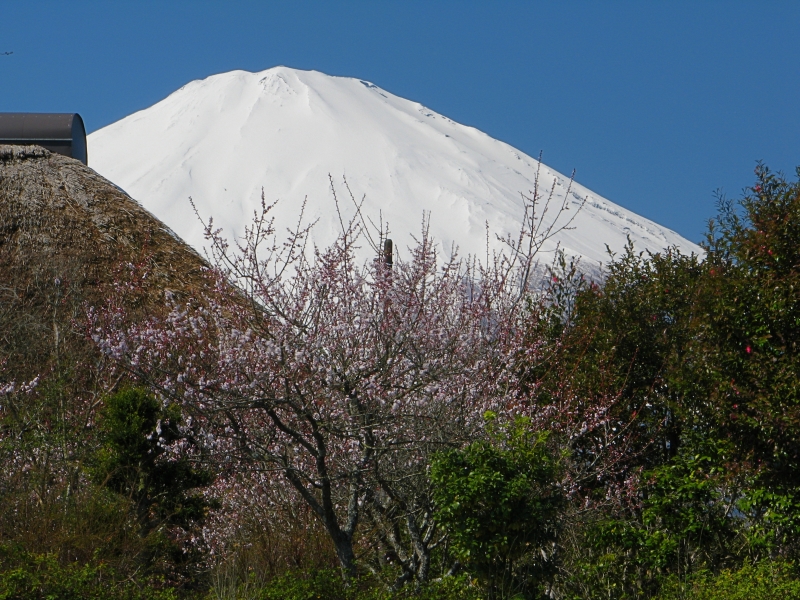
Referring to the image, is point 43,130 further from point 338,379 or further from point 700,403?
point 700,403

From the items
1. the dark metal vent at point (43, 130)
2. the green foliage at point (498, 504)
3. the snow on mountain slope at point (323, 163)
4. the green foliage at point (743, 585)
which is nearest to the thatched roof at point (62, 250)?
the dark metal vent at point (43, 130)

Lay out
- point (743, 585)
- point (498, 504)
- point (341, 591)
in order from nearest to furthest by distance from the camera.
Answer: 1. point (498, 504)
2. point (743, 585)
3. point (341, 591)

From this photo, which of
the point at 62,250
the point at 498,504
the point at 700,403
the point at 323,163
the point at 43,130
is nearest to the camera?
the point at 498,504

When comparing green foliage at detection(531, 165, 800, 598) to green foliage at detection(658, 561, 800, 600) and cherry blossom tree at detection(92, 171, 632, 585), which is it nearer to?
green foliage at detection(658, 561, 800, 600)

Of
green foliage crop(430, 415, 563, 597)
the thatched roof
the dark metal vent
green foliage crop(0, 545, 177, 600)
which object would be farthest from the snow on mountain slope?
green foliage crop(0, 545, 177, 600)

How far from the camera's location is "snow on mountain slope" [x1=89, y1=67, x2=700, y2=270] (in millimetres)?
99625

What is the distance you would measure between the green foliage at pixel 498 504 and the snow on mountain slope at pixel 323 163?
3086 inches

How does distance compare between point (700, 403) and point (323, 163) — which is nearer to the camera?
point (700, 403)

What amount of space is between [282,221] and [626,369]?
3911 inches

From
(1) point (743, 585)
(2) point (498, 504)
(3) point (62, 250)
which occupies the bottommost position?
(1) point (743, 585)

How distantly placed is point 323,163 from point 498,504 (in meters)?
105

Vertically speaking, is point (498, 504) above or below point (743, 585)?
above

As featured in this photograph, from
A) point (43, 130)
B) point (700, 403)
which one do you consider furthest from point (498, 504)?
point (43, 130)

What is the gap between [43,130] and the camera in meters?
19.8
